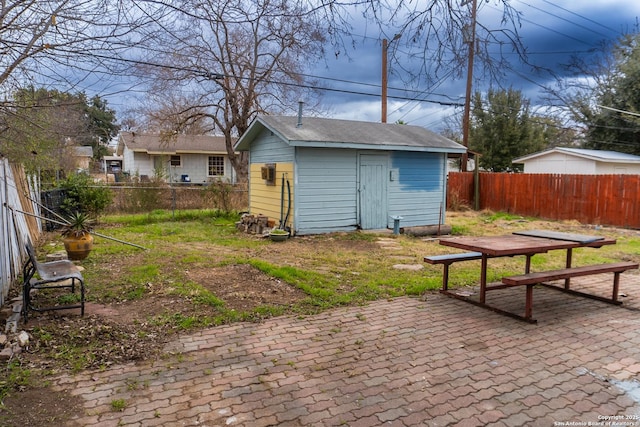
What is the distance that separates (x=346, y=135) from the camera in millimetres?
11234

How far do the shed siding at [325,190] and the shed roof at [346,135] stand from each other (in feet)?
1.28

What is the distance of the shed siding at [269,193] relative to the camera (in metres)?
10.8

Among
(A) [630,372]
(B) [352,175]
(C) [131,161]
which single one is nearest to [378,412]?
(A) [630,372]

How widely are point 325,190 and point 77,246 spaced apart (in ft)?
19.3

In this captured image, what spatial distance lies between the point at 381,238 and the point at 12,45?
28.0 ft

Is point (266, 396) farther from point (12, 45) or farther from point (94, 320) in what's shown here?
point (12, 45)

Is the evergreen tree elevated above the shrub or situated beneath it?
elevated above

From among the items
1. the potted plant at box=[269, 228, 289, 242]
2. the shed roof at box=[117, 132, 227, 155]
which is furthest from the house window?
the potted plant at box=[269, 228, 289, 242]

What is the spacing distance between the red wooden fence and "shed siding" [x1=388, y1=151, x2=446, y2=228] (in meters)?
5.22

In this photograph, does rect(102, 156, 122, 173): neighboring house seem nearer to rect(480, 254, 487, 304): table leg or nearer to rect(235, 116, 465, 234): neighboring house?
rect(235, 116, 465, 234): neighboring house

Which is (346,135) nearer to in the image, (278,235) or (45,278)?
(278,235)

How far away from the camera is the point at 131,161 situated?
28.1 meters

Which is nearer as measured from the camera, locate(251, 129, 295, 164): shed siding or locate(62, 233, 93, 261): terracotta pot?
locate(62, 233, 93, 261): terracotta pot

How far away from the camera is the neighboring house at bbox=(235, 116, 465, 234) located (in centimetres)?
1066
